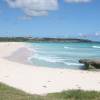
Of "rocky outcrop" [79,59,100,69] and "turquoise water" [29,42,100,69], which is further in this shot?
"turquoise water" [29,42,100,69]

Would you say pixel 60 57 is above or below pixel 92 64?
below

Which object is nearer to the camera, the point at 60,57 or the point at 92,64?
the point at 92,64

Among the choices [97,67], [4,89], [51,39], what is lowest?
[51,39]

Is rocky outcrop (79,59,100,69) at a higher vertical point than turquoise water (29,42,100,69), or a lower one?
higher

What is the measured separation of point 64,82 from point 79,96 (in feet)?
18.7

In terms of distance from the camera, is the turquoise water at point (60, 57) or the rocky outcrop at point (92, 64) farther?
the turquoise water at point (60, 57)

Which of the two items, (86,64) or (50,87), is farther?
(86,64)

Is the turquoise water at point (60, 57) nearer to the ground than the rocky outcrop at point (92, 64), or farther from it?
nearer to the ground

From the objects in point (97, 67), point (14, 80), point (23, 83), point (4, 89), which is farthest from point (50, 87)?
point (97, 67)

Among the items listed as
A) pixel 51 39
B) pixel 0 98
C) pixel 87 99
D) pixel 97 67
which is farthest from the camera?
pixel 51 39

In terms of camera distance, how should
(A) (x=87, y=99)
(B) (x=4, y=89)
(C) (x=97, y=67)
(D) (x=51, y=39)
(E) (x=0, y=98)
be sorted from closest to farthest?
(E) (x=0, y=98) → (A) (x=87, y=99) → (B) (x=4, y=89) → (C) (x=97, y=67) → (D) (x=51, y=39)

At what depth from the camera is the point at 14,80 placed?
13.9m

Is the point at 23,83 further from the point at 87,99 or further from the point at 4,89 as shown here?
the point at 87,99

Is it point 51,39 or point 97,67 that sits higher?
point 97,67
